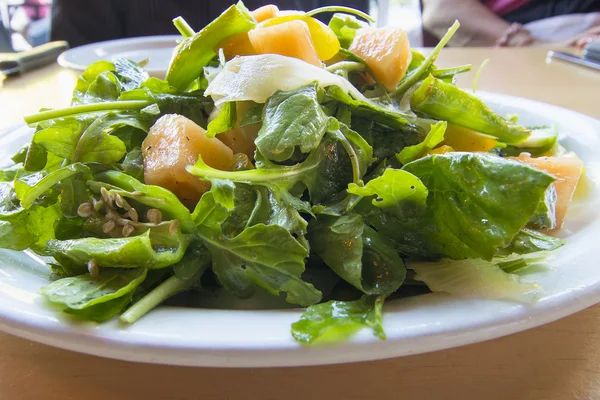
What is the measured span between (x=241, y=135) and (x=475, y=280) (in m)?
0.53

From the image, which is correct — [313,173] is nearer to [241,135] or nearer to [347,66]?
[241,135]

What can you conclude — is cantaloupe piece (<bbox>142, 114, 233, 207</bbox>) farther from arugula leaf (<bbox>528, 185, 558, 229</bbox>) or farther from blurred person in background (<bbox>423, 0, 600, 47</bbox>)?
blurred person in background (<bbox>423, 0, 600, 47</bbox>)

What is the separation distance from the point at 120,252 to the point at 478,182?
574 millimetres

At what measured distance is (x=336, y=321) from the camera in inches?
26.9

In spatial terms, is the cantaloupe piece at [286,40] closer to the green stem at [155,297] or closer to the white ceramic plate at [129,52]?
the green stem at [155,297]

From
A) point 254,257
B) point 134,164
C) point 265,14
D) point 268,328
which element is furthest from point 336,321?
point 265,14

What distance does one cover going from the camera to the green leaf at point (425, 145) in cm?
94

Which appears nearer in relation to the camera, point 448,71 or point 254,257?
point 254,257

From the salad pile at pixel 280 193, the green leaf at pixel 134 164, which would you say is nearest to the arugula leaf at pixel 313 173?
the salad pile at pixel 280 193

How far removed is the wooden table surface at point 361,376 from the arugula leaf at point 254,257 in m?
0.14

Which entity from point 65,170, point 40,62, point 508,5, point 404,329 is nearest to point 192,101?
point 65,170

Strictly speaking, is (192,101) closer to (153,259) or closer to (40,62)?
(153,259)

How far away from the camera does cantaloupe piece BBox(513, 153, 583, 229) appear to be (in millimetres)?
1064

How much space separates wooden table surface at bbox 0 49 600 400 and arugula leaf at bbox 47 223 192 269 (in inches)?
6.8
